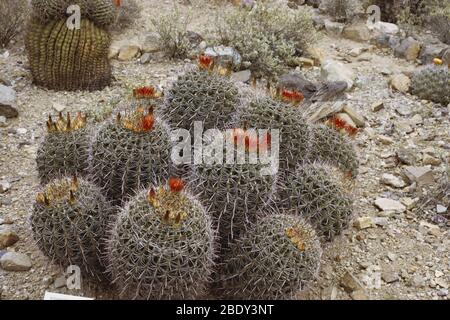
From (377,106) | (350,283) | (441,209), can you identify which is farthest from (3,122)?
(441,209)

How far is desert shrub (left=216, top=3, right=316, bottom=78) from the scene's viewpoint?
597 centimetres

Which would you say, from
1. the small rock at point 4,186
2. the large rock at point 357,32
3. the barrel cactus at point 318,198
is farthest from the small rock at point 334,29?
the small rock at point 4,186

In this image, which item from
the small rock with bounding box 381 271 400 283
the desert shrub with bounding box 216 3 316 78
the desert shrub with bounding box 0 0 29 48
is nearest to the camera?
the small rock with bounding box 381 271 400 283

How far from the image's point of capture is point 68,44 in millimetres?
5238

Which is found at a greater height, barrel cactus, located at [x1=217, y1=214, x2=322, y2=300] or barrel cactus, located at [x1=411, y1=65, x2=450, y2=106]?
barrel cactus, located at [x1=217, y1=214, x2=322, y2=300]

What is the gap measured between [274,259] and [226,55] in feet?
11.8

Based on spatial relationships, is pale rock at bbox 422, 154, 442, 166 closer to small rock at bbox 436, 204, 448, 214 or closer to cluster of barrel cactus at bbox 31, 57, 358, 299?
small rock at bbox 436, 204, 448, 214

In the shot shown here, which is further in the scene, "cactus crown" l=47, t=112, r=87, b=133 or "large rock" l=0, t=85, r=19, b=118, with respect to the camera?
"large rock" l=0, t=85, r=19, b=118

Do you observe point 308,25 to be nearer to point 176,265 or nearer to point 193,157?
point 193,157

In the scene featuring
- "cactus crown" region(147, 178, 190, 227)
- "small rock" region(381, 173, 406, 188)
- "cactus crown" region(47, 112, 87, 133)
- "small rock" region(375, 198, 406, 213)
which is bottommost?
"small rock" region(381, 173, 406, 188)

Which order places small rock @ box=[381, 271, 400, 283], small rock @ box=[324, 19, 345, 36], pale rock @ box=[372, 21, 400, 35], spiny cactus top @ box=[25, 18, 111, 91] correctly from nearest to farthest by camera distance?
small rock @ box=[381, 271, 400, 283], spiny cactus top @ box=[25, 18, 111, 91], pale rock @ box=[372, 21, 400, 35], small rock @ box=[324, 19, 345, 36]

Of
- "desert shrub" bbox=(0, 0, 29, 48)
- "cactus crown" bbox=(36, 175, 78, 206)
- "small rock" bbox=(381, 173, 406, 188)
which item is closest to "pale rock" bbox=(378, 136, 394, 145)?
"small rock" bbox=(381, 173, 406, 188)
